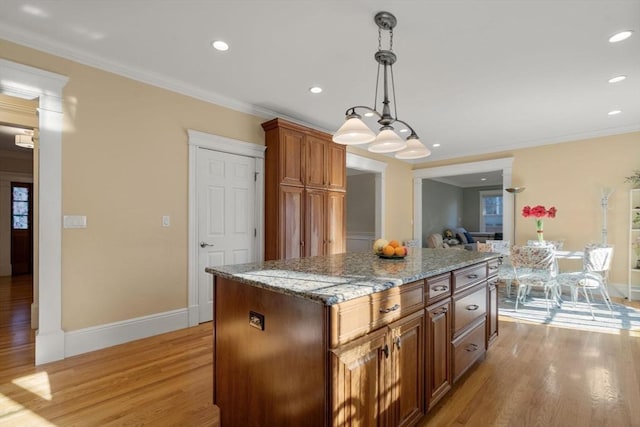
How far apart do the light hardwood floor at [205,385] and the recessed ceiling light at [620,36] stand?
257 centimetres

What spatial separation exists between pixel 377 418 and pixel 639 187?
5.69 m

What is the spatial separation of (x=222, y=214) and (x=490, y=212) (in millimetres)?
10889

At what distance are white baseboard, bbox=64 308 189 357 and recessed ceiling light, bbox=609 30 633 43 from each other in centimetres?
453

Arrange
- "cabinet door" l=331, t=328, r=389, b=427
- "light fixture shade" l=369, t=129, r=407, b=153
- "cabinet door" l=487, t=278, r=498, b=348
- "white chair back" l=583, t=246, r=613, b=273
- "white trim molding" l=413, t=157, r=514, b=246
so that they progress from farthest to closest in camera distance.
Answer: "white trim molding" l=413, t=157, r=514, b=246
"white chair back" l=583, t=246, r=613, b=273
"cabinet door" l=487, t=278, r=498, b=348
"light fixture shade" l=369, t=129, r=407, b=153
"cabinet door" l=331, t=328, r=389, b=427

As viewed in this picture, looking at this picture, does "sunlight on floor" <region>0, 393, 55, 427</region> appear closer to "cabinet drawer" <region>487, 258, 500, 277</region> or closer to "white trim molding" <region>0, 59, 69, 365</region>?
"white trim molding" <region>0, 59, 69, 365</region>

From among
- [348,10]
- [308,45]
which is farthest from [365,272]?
[308,45]

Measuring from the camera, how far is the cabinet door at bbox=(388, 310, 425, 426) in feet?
4.93

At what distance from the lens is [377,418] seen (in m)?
1.40

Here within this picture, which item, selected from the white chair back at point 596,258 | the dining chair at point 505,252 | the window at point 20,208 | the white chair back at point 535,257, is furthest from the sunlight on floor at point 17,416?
the window at point 20,208

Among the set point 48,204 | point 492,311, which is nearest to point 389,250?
point 492,311

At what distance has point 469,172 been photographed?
6.50 meters

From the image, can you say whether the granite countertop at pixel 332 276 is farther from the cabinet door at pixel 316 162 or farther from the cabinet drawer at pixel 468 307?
the cabinet door at pixel 316 162

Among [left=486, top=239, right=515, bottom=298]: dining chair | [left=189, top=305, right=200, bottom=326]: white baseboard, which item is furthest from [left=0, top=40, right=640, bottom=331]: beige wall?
[left=486, top=239, right=515, bottom=298]: dining chair

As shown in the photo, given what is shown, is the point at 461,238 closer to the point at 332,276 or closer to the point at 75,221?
the point at 332,276
